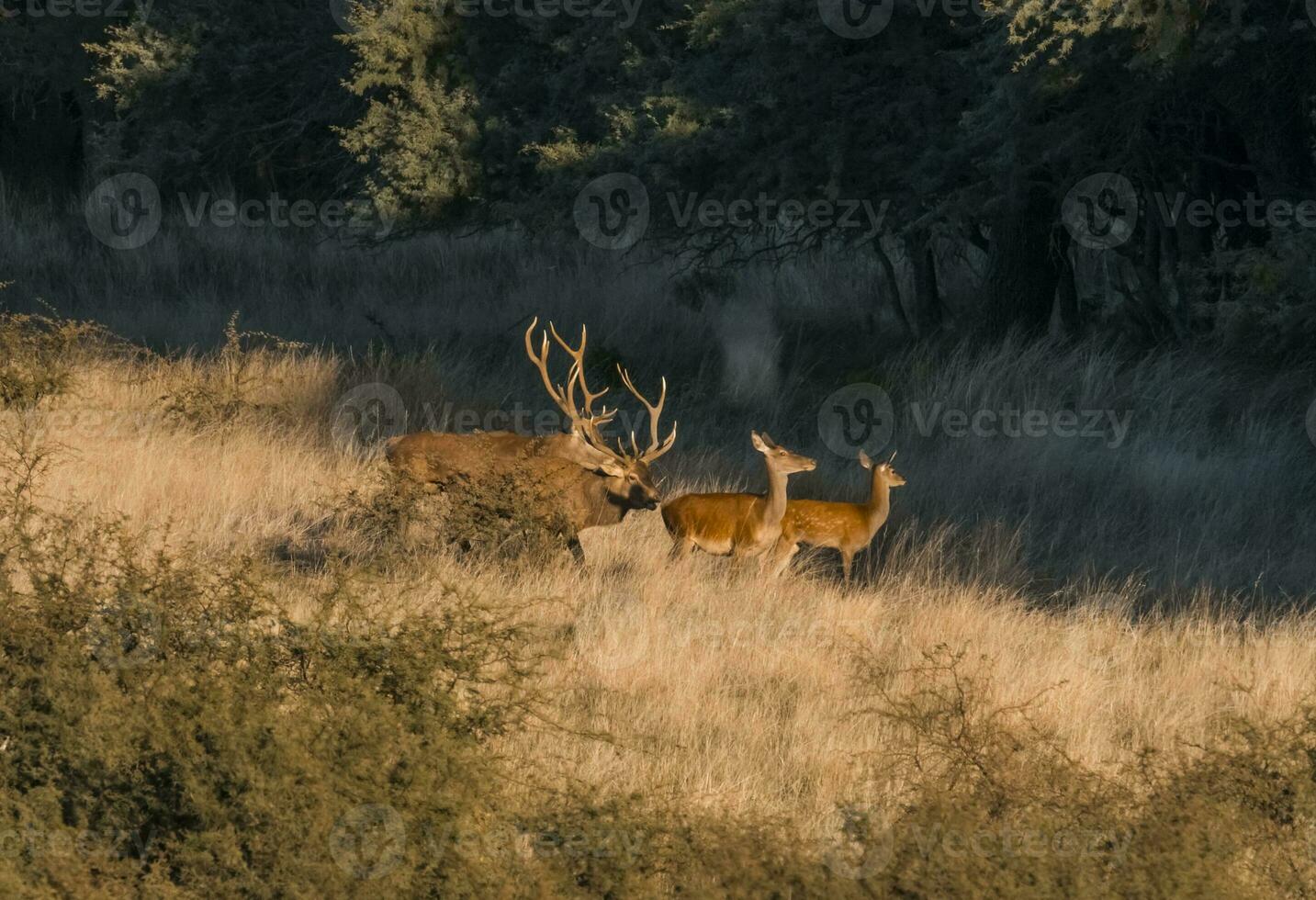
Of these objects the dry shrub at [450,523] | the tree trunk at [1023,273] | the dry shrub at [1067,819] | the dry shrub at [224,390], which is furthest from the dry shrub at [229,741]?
the tree trunk at [1023,273]

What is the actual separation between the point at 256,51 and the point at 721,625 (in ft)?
45.6

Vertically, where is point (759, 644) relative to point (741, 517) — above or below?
below

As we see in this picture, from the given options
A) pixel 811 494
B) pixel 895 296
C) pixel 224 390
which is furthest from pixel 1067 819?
pixel 895 296

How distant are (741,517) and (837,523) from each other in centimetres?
61

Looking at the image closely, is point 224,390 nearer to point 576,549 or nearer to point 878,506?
point 576,549

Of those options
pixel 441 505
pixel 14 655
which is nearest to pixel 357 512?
pixel 441 505

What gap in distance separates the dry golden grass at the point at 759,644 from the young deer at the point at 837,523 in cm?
22

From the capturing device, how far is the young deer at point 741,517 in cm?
912

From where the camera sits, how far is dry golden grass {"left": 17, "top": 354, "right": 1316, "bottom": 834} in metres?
6.50

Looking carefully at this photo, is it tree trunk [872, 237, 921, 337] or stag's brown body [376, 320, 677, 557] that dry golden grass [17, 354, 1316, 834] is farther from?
tree trunk [872, 237, 921, 337]

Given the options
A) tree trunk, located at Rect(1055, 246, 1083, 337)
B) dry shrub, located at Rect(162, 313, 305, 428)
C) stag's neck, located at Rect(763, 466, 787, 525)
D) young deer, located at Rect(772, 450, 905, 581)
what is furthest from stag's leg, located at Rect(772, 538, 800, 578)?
tree trunk, located at Rect(1055, 246, 1083, 337)

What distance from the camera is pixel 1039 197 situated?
15484mm

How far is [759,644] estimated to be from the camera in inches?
314

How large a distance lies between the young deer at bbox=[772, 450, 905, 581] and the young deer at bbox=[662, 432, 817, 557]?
0.40ft
